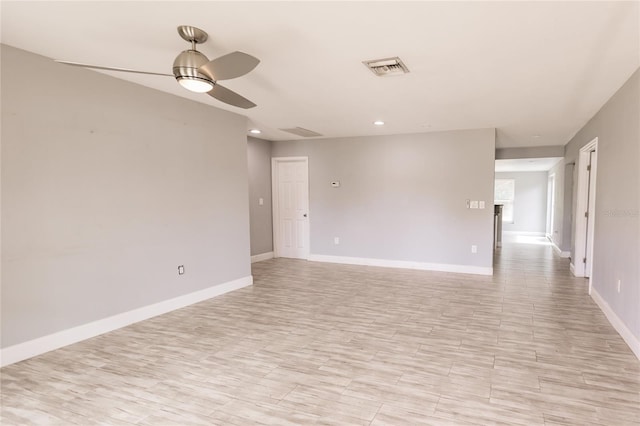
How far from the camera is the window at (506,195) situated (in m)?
12.2

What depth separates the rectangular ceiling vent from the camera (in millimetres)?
2835

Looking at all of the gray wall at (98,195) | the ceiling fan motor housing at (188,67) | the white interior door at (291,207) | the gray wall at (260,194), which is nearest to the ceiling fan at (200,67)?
the ceiling fan motor housing at (188,67)

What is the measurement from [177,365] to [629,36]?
4038mm

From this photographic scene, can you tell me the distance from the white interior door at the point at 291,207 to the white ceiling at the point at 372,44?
308 centimetres

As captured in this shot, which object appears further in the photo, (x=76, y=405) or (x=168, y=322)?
(x=168, y=322)

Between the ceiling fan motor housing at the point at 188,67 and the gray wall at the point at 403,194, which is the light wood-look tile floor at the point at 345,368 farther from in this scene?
the ceiling fan motor housing at the point at 188,67

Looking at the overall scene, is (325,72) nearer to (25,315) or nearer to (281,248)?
(25,315)

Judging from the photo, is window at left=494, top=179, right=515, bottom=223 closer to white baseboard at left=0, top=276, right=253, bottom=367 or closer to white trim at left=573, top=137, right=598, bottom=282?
white trim at left=573, top=137, right=598, bottom=282

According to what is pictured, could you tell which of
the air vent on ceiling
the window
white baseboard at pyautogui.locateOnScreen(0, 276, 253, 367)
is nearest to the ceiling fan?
white baseboard at pyautogui.locateOnScreen(0, 276, 253, 367)

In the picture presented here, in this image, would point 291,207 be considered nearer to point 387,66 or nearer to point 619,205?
point 387,66

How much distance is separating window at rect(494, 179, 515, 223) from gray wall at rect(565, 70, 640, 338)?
8342 millimetres

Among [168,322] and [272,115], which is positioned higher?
[272,115]

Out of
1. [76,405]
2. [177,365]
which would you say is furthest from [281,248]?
[76,405]

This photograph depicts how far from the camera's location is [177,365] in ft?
9.02
